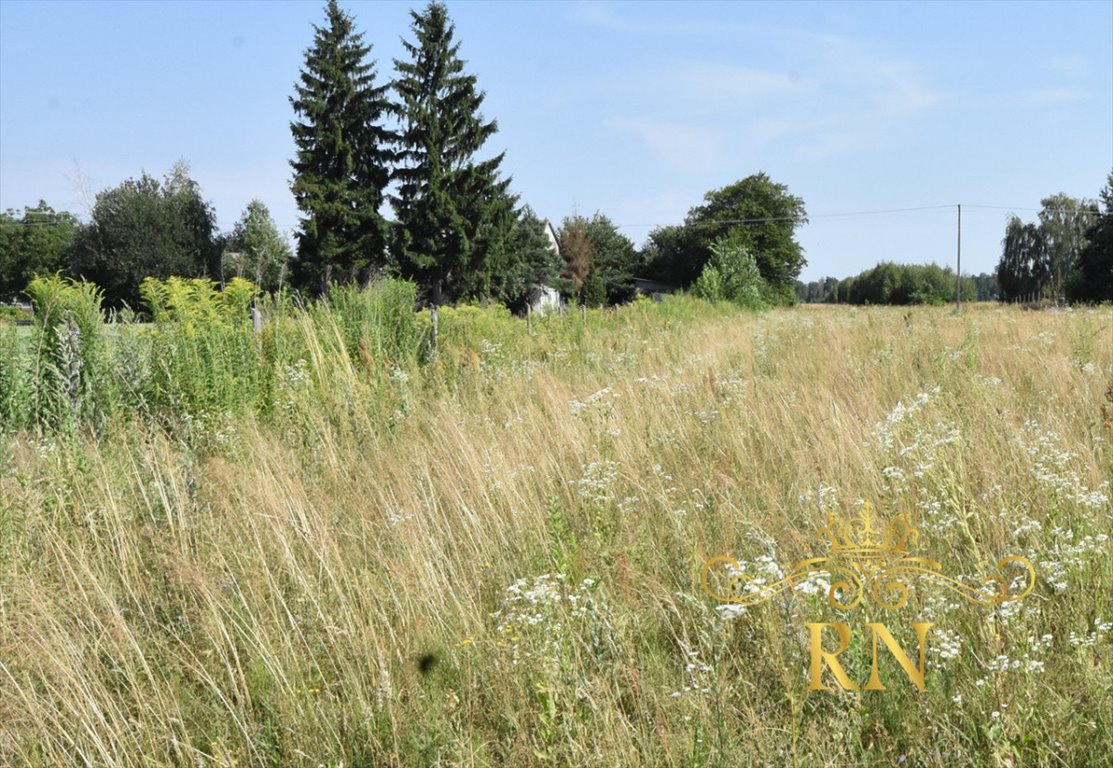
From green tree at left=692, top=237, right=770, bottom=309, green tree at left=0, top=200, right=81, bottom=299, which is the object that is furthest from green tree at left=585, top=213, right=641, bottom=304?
green tree at left=0, top=200, right=81, bottom=299

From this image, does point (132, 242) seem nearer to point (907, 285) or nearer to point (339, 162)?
point (339, 162)

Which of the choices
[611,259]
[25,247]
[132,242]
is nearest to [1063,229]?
[611,259]

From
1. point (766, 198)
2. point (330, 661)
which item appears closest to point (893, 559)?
point (330, 661)

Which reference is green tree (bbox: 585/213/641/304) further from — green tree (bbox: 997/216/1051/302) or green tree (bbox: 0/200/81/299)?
green tree (bbox: 0/200/81/299)

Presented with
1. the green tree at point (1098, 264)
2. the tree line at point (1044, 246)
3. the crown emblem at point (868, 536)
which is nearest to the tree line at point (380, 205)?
the green tree at point (1098, 264)

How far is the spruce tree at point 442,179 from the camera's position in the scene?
121 ft

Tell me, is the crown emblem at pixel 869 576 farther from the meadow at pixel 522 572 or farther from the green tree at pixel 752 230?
the green tree at pixel 752 230

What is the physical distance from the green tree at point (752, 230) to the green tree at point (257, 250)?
33536 millimetres

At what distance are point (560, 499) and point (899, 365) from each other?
4568mm

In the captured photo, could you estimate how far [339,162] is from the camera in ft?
126

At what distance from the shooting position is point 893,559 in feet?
8.64

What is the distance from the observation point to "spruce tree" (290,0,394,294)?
123ft

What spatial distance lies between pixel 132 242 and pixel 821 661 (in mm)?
49796

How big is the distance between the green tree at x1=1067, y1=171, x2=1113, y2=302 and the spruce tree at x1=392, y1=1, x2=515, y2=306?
3354 centimetres
